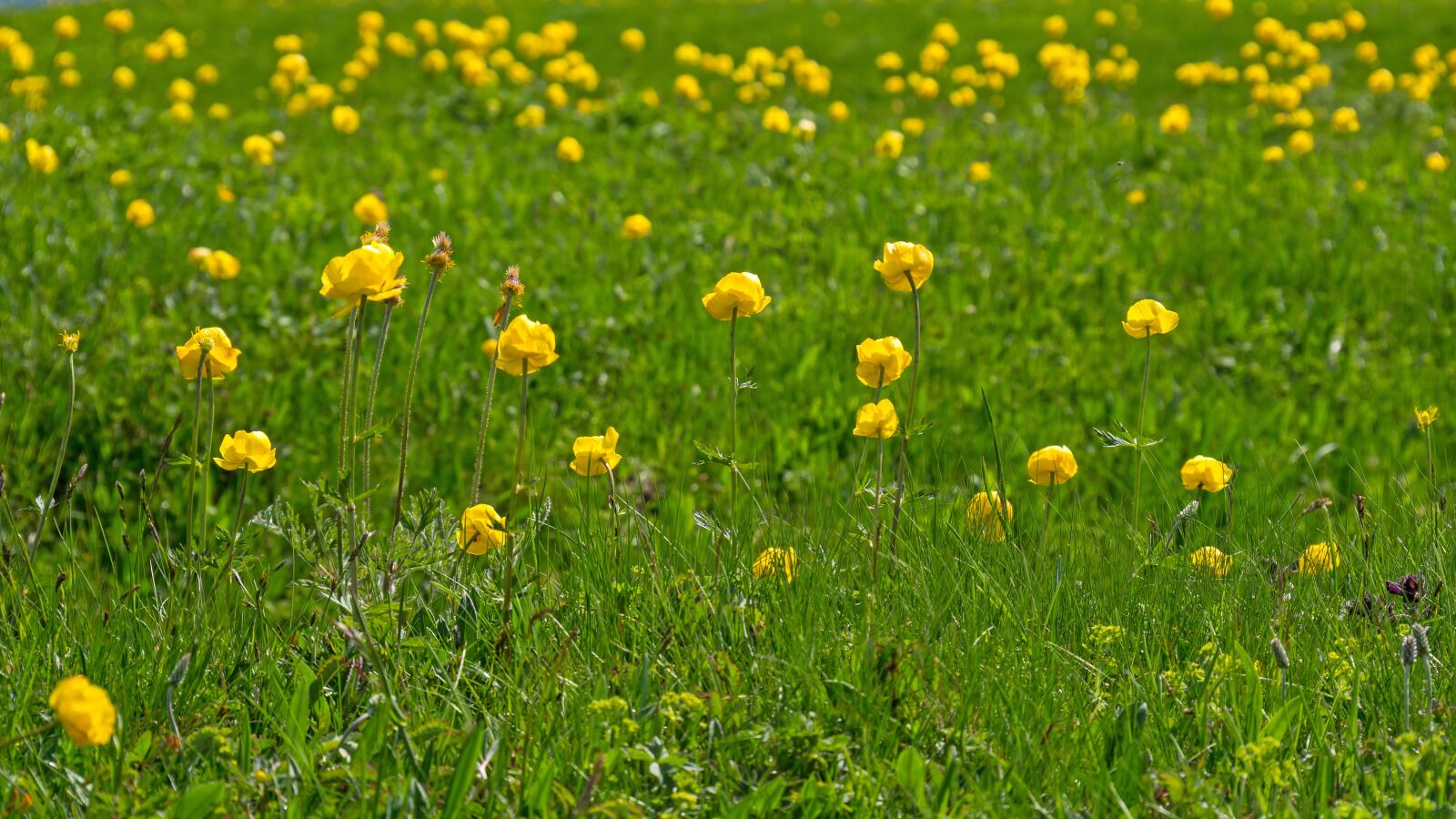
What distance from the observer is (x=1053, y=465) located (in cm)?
281

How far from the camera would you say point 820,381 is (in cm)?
491

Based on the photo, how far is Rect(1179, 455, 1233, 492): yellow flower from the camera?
283 cm

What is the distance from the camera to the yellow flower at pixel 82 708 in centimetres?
168

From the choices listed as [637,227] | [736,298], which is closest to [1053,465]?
[736,298]

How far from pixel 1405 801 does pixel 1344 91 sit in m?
11.8

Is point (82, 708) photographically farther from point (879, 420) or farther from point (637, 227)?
point (637, 227)

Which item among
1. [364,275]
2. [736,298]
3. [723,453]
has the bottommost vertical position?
[723,453]

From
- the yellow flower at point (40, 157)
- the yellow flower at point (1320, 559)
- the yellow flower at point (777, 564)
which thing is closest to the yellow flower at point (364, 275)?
the yellow flower at point (777, 564)

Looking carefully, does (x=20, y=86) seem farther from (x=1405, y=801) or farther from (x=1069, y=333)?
(x=1405, y=801)

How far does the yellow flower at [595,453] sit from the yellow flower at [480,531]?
0.20 m

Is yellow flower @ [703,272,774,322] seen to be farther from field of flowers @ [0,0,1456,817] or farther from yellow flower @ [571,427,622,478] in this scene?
yellow flower @ [571,427,622,478]

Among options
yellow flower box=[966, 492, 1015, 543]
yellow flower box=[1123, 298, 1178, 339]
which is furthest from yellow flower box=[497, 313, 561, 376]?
yellow flower box=[1123, 298, 1178, 339]

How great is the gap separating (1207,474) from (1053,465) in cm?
34

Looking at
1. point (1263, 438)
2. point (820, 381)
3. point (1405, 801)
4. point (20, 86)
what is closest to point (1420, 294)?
point (1263, 438)
